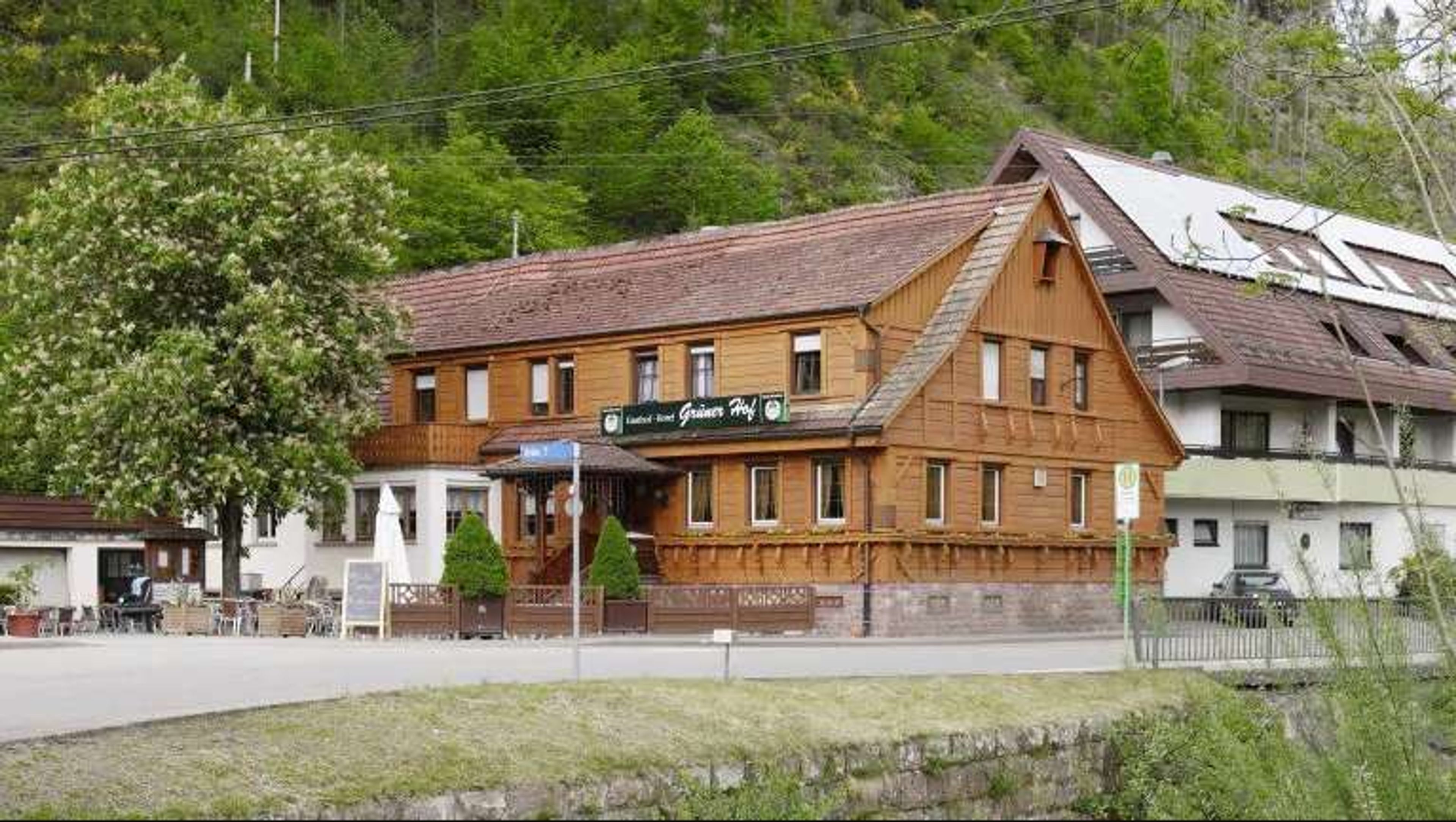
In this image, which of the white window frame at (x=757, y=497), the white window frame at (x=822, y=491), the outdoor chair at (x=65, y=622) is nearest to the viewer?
the outdoor chair at (x=65, y=622)

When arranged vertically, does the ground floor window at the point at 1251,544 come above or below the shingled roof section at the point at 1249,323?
below

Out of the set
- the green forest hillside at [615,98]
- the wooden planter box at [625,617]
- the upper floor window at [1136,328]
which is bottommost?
the wooden planter box at [625,617]

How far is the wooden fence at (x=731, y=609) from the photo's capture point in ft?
Result: 127

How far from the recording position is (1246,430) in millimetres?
55219

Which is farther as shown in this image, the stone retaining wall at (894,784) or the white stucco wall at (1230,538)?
the white stucco wall at (1230,538)

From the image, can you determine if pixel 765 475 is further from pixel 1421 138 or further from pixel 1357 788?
pixel 1357 788

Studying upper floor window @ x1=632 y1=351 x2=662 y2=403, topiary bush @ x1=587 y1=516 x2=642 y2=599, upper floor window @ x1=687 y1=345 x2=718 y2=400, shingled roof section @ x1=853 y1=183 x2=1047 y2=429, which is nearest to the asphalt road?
topiary bush @ x1=587 y1=516 x2=642 y2=599

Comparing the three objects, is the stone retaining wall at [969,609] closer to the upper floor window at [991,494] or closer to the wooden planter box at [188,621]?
the upper floor window at [991,494]

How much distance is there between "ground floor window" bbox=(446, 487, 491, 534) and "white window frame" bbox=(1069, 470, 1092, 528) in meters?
12.6

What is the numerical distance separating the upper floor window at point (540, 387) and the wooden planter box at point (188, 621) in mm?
9854

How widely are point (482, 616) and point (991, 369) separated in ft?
40.4

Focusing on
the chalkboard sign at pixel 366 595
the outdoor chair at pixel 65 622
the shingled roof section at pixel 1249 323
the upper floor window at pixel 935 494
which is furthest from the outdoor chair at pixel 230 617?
the shingled roof section at pixel 1249 323

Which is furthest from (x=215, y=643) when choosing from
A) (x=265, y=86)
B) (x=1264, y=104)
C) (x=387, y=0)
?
(x=387, y=0)

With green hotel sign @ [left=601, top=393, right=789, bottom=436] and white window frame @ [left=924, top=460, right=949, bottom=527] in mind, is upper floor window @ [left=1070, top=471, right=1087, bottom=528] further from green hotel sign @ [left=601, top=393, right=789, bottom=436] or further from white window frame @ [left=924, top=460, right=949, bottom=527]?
green hotel sign @ [left=601, top=393, right=789, bottom=436]
